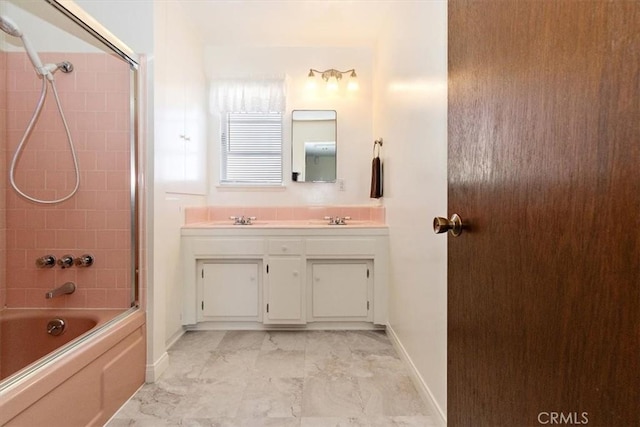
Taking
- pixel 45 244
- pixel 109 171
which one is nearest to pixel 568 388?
pixel 109 171

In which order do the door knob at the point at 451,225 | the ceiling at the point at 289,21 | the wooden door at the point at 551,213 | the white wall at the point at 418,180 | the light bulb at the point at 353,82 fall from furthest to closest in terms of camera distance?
the light bulb at the point at 353,82, the ceiling at the point at 289,21, the white wall at the point at 418,180, the door knob at the point at 451,225, the wooden door at the point at 551,213

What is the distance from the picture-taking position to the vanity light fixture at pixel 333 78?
299cm

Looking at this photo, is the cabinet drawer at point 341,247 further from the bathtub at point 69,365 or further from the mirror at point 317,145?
the bathtub at point 69,365

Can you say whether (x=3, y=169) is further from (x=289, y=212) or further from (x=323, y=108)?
(x=323, y=108)

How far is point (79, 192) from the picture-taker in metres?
1.87

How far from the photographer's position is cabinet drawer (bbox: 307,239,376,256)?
2494 mm

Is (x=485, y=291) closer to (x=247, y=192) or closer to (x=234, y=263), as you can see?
(x=234, y=263)

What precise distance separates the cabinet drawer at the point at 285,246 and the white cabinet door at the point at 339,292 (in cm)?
18

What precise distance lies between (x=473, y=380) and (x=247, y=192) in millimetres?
2640

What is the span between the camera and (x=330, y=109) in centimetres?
307

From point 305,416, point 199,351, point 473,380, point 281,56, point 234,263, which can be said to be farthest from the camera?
point 281,56

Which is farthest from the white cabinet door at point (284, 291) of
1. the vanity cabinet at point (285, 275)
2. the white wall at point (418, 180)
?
the white wall at point (418, 180)

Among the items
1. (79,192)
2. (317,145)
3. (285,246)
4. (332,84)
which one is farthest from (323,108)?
(79,192)

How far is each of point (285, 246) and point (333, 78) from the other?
167 cm
